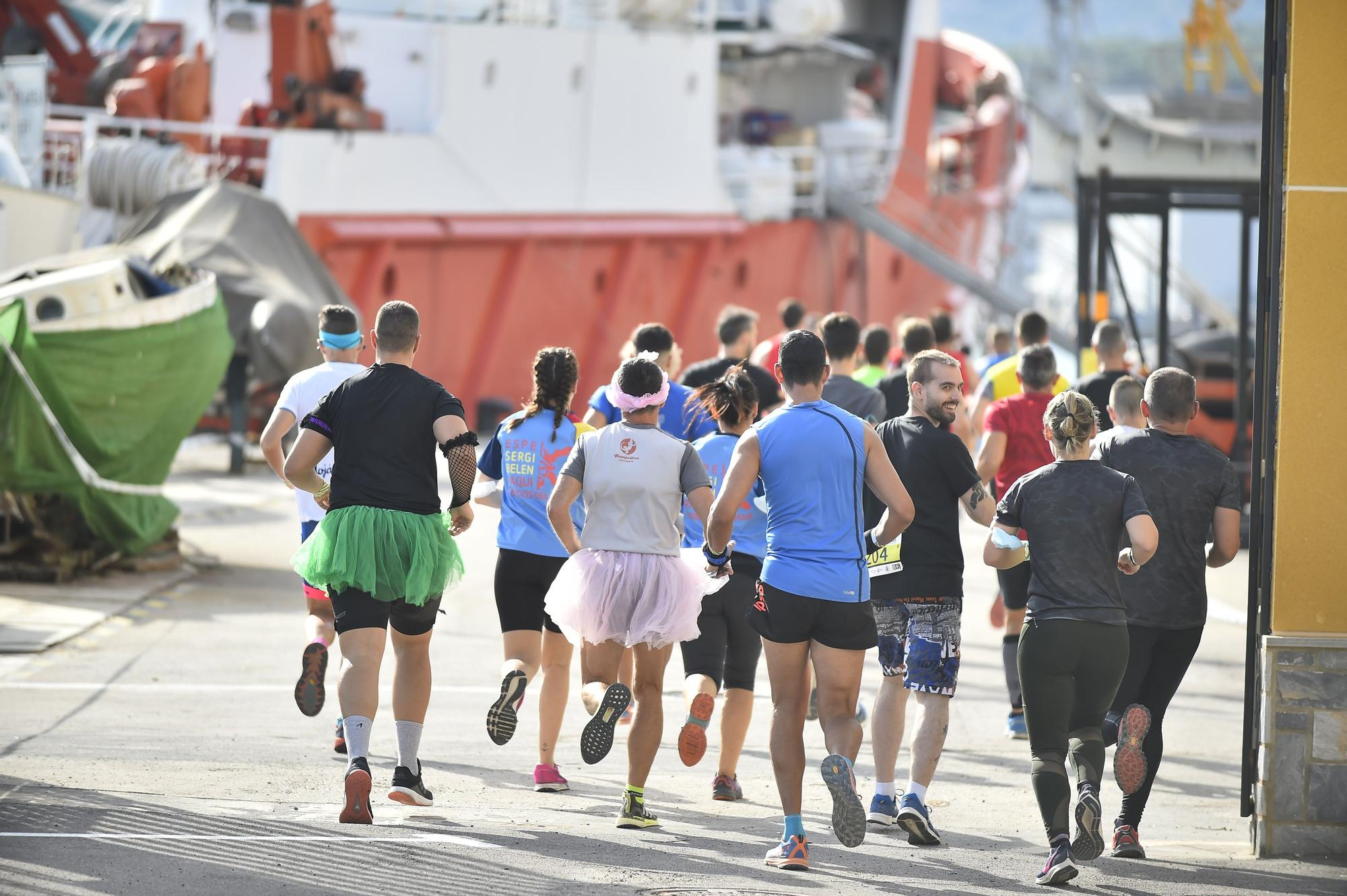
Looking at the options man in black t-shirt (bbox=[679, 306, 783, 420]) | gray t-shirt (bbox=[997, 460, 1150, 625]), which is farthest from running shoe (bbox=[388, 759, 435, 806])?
man in black t-shirt (bbox=[679, 306, 783, 420])

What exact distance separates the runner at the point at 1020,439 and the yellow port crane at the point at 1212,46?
Result: 11.2 meters

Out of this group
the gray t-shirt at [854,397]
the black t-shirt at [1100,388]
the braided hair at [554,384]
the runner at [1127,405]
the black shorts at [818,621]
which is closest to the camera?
the black shorts at [818,621]

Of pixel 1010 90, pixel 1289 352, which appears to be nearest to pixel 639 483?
pixel 1289 352

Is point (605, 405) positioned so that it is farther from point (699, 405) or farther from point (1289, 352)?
point (1289, 352)

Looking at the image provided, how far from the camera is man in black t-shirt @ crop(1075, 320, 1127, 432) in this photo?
9.52 meters

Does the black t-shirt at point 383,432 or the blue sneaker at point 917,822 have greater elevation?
the black t-shirt at point 383,432

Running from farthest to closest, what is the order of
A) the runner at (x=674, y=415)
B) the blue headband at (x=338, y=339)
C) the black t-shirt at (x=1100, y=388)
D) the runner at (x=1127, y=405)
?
1. the black t-shirt at (x=1100, y=388)
2. the runner at (x=674, y=415)
3. the blue headband at (x=338, y=339)
4. the runner at (x=1127, y=405)

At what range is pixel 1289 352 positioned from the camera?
657 centimetres

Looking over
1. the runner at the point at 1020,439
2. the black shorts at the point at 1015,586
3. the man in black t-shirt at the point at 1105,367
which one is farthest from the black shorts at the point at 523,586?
the man in black t-shirt at the point at 1105,367

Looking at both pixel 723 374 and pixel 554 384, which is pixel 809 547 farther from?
pixel 723 374

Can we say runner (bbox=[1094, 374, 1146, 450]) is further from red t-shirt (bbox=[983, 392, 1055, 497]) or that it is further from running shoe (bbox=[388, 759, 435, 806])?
running shoe (bbox=[388, 759, 435, 806])

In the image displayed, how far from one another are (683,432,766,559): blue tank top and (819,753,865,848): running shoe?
175cm

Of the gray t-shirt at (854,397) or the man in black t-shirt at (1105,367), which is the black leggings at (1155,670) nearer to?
the gray t-shirt at (854,397)

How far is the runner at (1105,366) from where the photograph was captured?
31.2 feet
